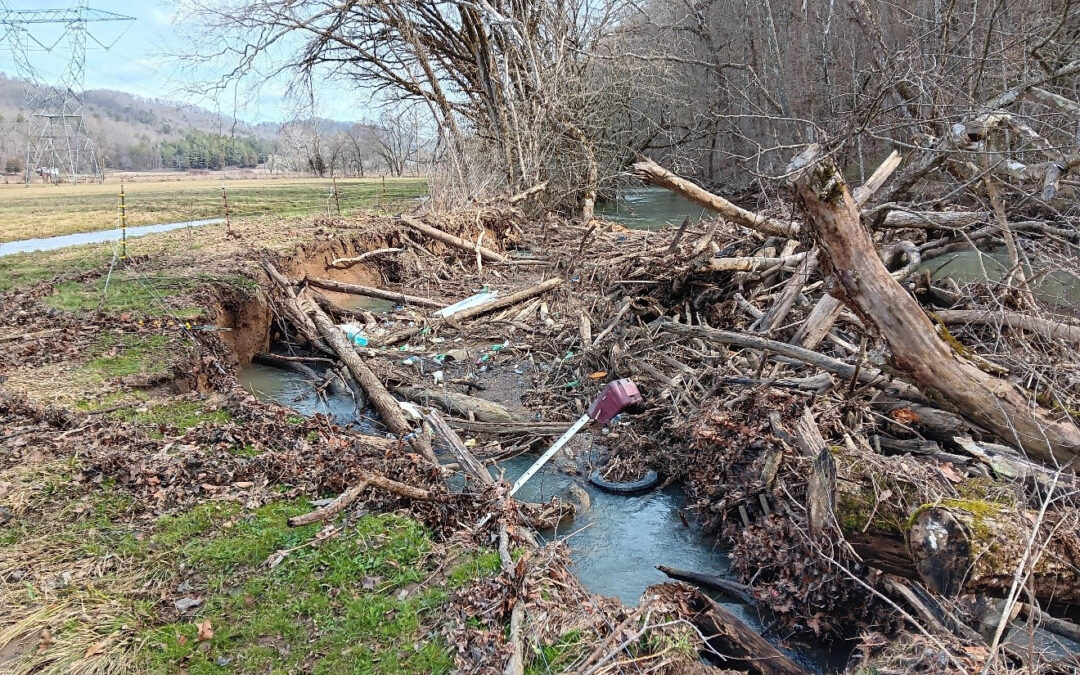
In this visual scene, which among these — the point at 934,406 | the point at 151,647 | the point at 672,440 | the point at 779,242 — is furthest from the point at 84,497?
the point at 779,242

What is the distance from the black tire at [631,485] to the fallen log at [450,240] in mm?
8744

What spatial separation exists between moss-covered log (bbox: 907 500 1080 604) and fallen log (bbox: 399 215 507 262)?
37.9 feet

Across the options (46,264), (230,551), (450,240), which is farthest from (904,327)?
(46,264)

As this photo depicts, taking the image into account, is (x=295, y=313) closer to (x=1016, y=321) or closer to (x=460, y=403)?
(x=460, y=403)

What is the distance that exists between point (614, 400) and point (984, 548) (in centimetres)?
352

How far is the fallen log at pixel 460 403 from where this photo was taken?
720 centimetres

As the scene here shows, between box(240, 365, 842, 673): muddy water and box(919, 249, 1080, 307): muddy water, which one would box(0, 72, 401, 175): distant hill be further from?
box(919, 249, 1080, 307): muddy water

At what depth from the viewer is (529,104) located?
1862cm

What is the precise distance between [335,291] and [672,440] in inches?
287

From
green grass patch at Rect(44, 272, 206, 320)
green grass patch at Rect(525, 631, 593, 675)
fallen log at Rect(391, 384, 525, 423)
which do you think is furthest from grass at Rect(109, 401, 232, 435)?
green grass patch at Rect(525, 631, 593, 675)

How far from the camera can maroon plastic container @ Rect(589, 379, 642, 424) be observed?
6188mm

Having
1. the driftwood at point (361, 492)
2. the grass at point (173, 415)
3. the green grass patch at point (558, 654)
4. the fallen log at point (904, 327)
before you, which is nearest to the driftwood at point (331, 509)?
the driftwood at point (361, 492)

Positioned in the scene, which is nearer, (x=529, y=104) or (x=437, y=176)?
(x=437, y=176)

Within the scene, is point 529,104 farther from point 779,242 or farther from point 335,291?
point 779,242
